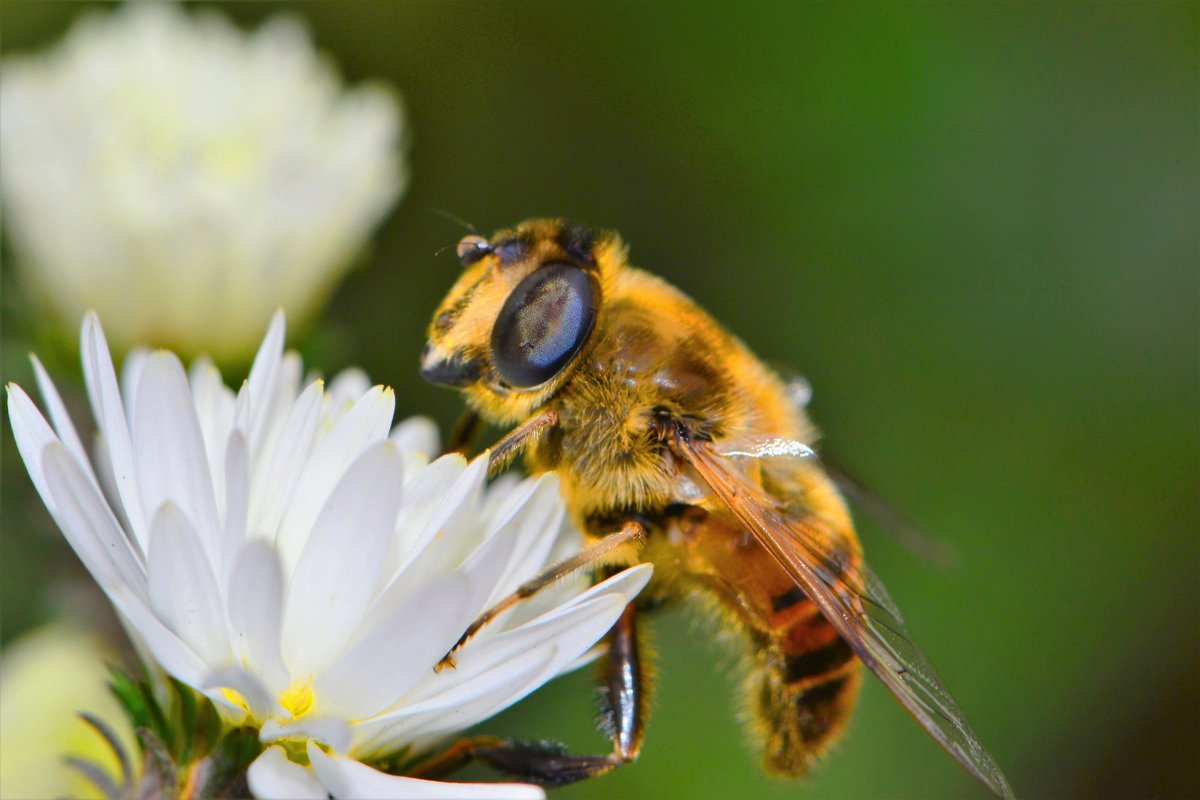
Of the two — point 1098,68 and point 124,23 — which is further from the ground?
point 1098,68

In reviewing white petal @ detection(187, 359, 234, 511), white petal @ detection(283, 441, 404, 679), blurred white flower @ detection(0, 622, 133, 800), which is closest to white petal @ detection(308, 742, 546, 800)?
white petal @ detection(283, 441, 404, 679)

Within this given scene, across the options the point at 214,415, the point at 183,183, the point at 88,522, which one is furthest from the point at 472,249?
the point at 183,183

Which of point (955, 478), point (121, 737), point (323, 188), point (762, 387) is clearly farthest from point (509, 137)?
point (121, 737)

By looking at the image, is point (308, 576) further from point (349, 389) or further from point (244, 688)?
point (349, 389)

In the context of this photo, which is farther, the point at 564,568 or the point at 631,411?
the point at 631,411

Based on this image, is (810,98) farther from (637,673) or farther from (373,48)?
(637,673)

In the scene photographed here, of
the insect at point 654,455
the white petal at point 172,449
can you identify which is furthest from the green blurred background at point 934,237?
the white petal at point 172,449
